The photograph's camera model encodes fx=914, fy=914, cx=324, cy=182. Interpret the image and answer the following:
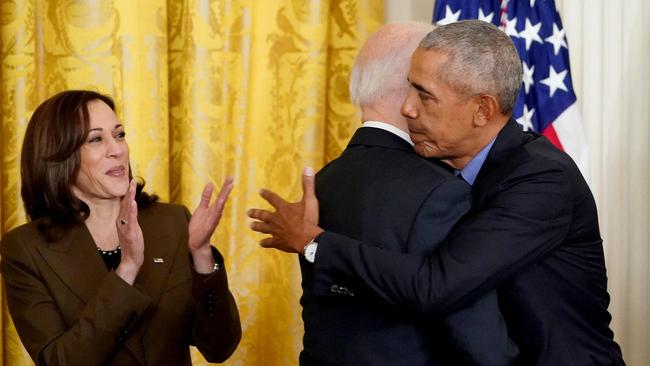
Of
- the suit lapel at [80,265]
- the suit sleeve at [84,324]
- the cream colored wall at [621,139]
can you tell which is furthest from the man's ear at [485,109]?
the cream colored wall at [621,139]

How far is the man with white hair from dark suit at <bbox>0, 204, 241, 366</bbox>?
600 mm

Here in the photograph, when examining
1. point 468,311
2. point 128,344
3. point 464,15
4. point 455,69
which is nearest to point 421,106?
point 455,69

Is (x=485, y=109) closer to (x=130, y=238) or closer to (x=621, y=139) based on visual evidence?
(x=130, y=238)

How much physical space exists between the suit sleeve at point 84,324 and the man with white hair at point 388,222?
623mm

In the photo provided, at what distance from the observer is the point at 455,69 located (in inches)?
90.0

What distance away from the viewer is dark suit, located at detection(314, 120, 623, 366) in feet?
7.06

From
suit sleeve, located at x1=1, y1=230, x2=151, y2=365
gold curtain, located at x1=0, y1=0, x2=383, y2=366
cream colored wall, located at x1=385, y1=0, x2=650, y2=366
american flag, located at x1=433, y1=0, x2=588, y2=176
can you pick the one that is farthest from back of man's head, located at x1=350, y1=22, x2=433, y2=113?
cream colored wall, located at x1=385, y1=0, x2=650, y2=366

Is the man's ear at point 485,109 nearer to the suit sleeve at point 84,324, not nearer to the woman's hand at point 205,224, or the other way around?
the woman's hand at point 205,224

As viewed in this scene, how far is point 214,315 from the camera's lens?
293 centimetres

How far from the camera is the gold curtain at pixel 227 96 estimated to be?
436 cm

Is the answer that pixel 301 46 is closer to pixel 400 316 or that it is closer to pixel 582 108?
pixel 582 108

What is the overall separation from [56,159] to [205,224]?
70 cm

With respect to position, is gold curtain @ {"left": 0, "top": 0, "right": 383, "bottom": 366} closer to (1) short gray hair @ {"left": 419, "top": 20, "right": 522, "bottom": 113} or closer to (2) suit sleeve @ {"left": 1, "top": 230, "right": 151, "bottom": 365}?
(2) suit sleeve @ {"left": 1, "top": 230, "right": 151, "bottom": 365}

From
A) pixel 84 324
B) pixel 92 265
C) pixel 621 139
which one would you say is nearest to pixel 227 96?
pixel 92 265
